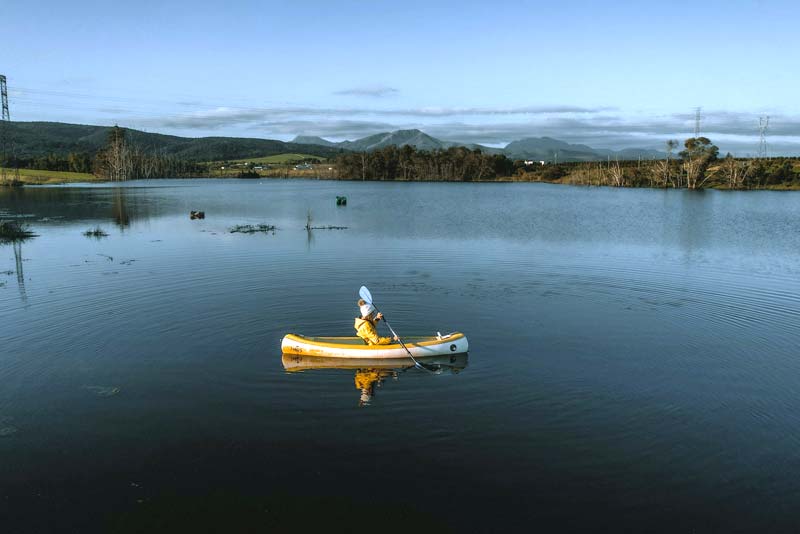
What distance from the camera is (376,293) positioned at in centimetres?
2461

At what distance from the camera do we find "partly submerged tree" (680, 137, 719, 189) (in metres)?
108

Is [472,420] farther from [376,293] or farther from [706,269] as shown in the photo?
[706,269]

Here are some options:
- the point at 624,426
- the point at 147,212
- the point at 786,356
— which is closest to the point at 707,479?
the point at 624,426

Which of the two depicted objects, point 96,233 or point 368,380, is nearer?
point 368,380

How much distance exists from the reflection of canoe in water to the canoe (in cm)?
13

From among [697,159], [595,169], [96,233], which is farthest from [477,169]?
[96,233]

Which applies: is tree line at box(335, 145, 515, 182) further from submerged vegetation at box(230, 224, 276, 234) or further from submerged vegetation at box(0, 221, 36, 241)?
submerged vegetation at box(0, 221, 36, 241)

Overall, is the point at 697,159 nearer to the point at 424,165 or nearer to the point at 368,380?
the point at 424,165

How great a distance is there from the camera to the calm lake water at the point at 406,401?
10.0 meters

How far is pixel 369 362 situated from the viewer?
16.9 meters

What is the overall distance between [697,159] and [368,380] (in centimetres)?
11284

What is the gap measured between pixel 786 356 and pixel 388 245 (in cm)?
2481

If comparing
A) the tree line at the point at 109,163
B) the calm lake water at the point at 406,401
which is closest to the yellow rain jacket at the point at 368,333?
the calm lake water at the point at 406,401

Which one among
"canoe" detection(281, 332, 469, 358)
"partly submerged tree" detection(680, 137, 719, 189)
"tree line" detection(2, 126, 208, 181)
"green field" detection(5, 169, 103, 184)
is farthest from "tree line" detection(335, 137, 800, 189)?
"canoe" detection(281, 332, 469, 358)
